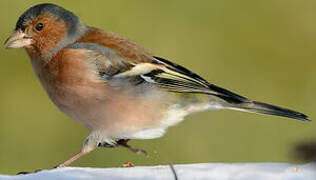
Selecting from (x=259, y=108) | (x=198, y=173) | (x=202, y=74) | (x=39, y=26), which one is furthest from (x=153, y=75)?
(x=202, y=74)

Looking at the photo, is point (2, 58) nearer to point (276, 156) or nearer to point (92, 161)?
point (92, 161)

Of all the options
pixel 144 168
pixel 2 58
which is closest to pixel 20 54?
pixel 2 58

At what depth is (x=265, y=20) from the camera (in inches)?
241

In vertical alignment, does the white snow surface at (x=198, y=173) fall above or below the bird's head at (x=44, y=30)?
below

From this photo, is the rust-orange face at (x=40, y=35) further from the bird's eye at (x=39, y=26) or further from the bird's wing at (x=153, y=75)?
the bird's wing at (x=153, y=75)

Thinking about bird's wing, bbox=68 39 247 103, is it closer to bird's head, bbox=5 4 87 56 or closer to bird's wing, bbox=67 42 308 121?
bird's wing, bbox=67 42 308 121

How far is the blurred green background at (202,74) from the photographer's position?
518 centimetres

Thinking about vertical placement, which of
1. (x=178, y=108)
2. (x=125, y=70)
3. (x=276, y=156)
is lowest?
(x=276, y=156)

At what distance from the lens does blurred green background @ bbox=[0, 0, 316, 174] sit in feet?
17.0

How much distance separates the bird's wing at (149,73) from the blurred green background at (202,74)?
3.75 feet

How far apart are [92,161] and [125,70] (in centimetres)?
125

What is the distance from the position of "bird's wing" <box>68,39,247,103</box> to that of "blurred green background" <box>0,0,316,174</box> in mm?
1142

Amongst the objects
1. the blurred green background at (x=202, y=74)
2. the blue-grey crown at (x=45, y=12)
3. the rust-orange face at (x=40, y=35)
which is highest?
the blue-grey crown at (x=45, y=12)

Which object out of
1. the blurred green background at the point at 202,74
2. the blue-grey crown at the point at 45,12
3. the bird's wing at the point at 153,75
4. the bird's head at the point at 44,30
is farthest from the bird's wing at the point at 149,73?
the blurred green background at the point at 202,74
